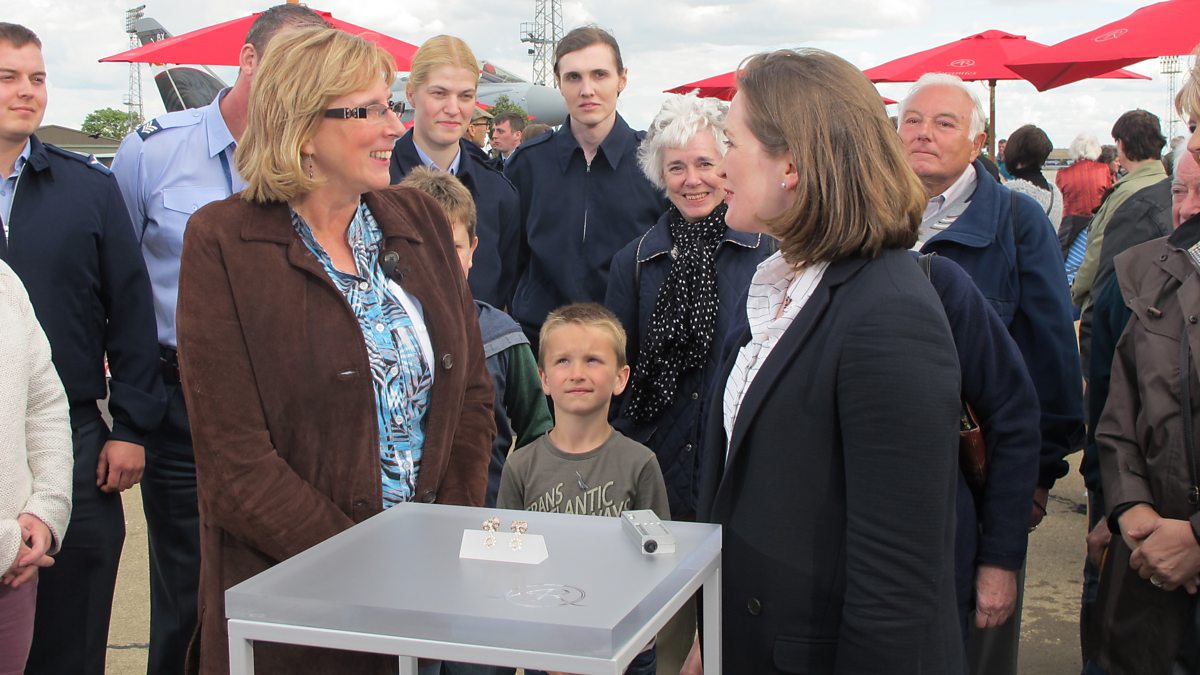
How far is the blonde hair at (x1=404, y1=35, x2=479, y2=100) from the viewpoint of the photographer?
416 cm

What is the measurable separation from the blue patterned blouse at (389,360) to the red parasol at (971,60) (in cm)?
809

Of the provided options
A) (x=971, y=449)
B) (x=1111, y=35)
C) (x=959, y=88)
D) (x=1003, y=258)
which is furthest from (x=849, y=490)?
(x=1111, y=35)

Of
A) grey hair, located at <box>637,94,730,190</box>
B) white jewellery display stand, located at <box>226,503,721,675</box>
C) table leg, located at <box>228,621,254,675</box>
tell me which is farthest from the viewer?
grey hair, located at <box>637,94,730,190</box>

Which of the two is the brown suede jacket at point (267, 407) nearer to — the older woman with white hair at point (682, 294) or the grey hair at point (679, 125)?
the older woman with white hair at point (682, 294)

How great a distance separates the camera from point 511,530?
5.66ft

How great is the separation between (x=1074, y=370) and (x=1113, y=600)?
67 centimetres

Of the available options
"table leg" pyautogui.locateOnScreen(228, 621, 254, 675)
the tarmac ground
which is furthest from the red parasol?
"table leg" pyautogui.locateOnScreen(228, 621, 254, 675)

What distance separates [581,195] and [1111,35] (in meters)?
4.01

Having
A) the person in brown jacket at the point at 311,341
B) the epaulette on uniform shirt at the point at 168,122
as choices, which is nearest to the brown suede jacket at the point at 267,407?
the person in brown jacket at the point at 311,341

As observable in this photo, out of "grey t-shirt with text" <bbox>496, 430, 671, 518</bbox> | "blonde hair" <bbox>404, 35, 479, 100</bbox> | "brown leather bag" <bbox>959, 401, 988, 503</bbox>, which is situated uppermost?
"blonde hair" <bbox>404, 35, 479, 100</bbox>

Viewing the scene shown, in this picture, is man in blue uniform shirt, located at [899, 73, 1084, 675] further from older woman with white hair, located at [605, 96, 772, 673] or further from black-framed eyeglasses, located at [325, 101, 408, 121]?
black-framed eyeglasses, located at [325, 101, 408, 121]

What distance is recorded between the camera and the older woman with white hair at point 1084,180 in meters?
9.53

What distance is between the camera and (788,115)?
6.00ft

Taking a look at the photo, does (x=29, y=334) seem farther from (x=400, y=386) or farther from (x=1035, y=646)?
(x=1035, y=646)
